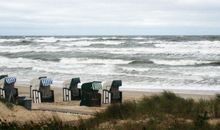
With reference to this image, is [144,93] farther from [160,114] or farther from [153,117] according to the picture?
[153,117]

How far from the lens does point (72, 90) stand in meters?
17.1

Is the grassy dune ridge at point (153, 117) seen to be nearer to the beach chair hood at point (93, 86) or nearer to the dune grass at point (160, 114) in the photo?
the dune grass at point (160, 114)

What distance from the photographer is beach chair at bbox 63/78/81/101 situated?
1705cm

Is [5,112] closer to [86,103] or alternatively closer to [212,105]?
[86,103]

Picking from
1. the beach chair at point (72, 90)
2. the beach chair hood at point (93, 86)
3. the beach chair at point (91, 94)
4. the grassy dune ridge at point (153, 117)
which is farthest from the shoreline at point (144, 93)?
the grassy dune ridge at point (153, 117)

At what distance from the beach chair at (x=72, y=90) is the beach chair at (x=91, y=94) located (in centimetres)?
142

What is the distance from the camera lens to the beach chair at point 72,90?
1705 centimetres

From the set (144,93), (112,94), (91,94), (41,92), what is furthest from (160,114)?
(144,93)

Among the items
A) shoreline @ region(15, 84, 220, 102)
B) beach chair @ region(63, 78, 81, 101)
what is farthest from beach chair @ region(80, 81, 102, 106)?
shoreline @ region(15, 84, 220, 102)

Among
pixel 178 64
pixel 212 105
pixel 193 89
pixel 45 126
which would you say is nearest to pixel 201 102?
pixel 212 105

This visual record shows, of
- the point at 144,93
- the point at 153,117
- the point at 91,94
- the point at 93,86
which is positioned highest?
the point at 153,117

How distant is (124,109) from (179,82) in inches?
536

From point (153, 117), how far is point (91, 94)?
22.0 feet

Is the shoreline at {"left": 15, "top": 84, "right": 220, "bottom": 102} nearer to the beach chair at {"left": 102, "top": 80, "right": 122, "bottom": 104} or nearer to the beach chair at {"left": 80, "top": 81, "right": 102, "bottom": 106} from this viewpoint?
the beach chair at {"left": 102, "top": 80, "right": 122, "bottom": 104}
